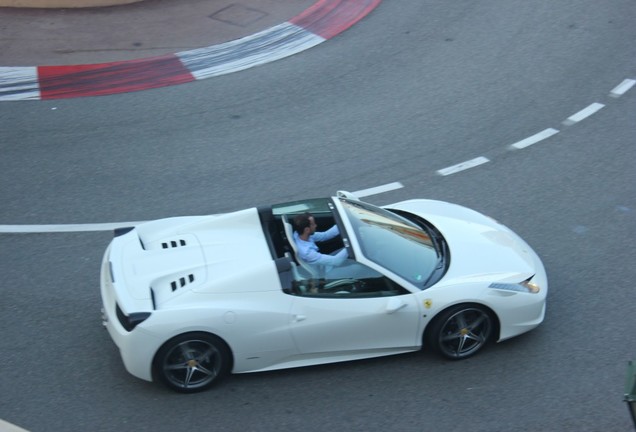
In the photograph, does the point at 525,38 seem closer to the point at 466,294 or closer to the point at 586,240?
the point at 586,240

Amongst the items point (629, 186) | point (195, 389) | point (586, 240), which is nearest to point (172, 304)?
point (195, 389)

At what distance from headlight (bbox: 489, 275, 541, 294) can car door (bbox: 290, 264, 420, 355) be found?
783 mm

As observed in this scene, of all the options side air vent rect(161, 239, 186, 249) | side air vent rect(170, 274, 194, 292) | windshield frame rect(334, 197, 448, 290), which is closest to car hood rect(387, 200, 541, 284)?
windshield frame rect(334, 197, 448, 290)

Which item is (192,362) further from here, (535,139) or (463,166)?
(535,139)

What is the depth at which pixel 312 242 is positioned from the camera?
7422mm

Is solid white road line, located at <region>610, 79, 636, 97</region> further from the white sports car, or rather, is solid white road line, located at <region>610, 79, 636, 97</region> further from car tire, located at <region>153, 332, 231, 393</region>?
car tire, located at <region>153, 332, 231, 393</region>

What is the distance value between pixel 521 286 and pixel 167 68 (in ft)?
24.8

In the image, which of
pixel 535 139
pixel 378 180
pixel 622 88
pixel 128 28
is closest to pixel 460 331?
pixel 378 180

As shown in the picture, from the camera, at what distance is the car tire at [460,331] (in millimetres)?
7047

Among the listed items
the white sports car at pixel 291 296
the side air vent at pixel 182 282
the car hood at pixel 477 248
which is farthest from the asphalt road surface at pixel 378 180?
the side air vent at pixel 182 282

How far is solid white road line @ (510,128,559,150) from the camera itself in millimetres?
10789

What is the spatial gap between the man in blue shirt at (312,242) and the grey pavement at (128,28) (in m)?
7.00

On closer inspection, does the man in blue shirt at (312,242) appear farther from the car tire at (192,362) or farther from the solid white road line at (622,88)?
the solid white road line at (622,88)

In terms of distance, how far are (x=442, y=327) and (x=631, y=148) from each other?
16.6ft
